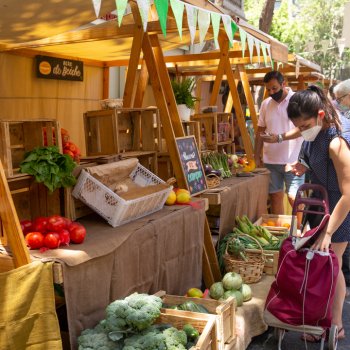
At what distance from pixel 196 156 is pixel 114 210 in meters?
1.79

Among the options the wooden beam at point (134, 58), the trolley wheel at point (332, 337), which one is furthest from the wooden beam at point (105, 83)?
the trolley wheel at point (332, 337)

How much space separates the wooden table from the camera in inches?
211

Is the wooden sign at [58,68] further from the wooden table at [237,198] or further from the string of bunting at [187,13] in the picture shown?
the string of bunting at [187,13]

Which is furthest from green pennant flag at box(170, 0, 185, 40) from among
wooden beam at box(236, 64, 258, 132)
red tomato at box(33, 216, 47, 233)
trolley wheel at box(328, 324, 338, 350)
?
wooden beam at box(236, 64, 258, 132)

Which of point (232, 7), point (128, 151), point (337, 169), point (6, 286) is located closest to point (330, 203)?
point (337, 169)

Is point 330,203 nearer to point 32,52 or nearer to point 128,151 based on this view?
point 128,151

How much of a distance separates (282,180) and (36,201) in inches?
167

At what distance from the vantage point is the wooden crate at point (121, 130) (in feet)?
15.4

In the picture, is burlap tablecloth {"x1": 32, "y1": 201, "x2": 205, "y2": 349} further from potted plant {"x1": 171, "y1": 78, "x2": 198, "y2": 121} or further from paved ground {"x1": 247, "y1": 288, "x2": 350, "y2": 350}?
potted plant {"x1": 171, "y1": 78, "x2": 198, "y2": 121}

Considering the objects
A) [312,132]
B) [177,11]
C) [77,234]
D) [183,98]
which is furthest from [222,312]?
[183,98]

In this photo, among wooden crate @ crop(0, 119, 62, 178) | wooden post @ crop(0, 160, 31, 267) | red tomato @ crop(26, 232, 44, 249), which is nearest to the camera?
wooden post @ crop(0, 160, 31, 267)

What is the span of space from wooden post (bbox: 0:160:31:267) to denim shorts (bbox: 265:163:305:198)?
14.4 ft

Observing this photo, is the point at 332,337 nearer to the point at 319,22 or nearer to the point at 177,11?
the point at 177,11

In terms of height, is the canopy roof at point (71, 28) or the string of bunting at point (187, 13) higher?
the canopy roof at point (71, 28)
